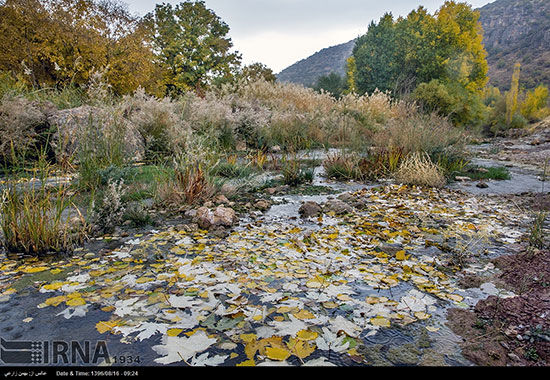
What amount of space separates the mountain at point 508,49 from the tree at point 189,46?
15.5 metres

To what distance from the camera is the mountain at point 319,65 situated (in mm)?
64950

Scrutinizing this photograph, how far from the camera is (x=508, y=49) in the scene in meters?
54.9

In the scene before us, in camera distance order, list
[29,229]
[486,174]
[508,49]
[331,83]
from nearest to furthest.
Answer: [29,229] → [486,174] → [331,83] → [508,49]

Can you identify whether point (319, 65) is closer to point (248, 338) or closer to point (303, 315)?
point (303, 315)

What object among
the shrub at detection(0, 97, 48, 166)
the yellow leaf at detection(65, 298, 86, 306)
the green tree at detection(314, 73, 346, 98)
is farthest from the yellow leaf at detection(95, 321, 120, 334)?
the green tree at detection(314, 73, 346, 98)

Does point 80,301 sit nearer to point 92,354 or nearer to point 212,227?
point 92,354

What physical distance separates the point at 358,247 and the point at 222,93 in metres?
11.6

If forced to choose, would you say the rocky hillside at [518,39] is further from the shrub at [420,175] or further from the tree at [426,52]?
the shrub at [420,175]

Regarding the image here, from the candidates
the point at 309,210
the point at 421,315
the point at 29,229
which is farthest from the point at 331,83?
the point at 421,315

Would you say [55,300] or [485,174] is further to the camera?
Result: [485,174]

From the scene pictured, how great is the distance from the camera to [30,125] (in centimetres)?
596

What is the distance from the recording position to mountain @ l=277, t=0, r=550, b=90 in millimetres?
43344

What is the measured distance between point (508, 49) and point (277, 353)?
72.0 meters

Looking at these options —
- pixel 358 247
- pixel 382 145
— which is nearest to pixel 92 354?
pixel 358 247
